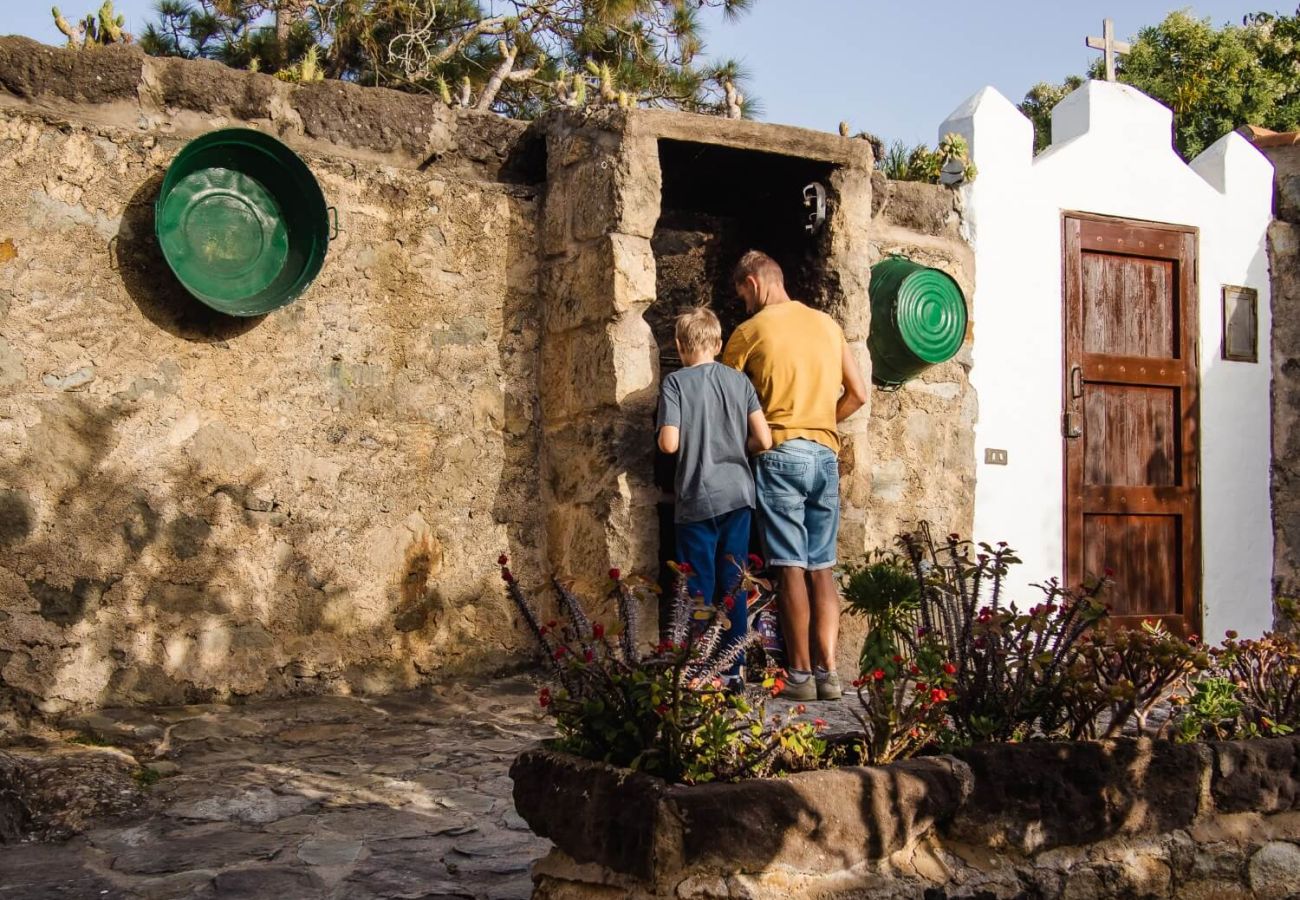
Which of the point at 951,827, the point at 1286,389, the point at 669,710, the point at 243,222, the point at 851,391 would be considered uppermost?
the point at 243,222

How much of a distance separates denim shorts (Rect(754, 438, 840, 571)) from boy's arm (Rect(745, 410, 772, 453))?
53 mm

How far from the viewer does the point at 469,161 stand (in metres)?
4.94

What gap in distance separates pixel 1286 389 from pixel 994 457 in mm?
2113

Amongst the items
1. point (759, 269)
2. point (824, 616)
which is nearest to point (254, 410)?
point (759, 269)

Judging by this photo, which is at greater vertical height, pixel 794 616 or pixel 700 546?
pixel 700 546

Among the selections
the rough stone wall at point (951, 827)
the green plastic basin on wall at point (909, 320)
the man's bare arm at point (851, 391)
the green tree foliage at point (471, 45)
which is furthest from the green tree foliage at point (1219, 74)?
the rough stone wall at point (951, 827)

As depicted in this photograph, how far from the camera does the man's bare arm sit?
4.78 m

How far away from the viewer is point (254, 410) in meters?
4.40

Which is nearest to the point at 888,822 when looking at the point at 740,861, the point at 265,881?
the point at 740,861

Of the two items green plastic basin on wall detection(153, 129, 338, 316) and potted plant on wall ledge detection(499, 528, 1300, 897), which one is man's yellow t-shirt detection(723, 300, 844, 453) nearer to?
potted plant on wall ledge detection(499, 528, 1300, 897)

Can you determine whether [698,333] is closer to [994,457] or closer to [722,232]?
[722,232]

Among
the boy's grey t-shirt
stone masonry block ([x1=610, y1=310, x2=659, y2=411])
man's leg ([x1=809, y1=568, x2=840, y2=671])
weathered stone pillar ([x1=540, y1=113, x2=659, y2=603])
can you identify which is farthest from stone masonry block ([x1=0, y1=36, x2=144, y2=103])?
man's leg ([x1=809, y1=568, x2=840, y2=671])

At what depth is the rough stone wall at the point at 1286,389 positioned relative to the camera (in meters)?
7.16

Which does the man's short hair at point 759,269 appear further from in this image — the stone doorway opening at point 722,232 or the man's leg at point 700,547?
the man's leg at point 700,547
